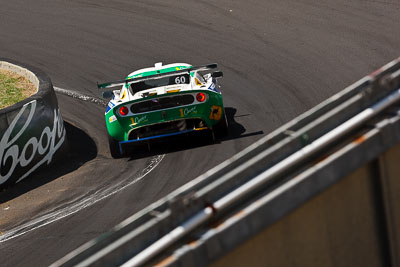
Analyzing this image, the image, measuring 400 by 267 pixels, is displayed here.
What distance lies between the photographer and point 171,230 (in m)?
4.17

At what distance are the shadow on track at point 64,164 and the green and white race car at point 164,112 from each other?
0.80 metres

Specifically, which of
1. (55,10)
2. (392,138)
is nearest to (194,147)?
Result: (392,138)

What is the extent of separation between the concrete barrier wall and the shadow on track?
11 centimetres

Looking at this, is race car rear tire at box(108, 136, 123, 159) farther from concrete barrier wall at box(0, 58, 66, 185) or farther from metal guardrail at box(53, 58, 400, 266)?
metal guardrail at box(53, 58, 400, 266)

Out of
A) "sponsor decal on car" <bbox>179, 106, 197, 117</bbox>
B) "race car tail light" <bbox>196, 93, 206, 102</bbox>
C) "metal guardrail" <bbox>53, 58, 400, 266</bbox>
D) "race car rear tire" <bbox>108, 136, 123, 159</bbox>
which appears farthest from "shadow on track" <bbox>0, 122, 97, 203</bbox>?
"metal guardrail" <bbox>53, 58, 400, 266</bbox>

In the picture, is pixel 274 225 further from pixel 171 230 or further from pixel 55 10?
pixel 55 10

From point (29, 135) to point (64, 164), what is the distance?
1.06 m

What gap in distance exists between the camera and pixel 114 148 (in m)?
12.7

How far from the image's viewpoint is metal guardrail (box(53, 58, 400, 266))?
4098mm

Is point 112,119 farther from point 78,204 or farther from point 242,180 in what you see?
point 242,180

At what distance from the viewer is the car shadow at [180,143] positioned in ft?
41.1

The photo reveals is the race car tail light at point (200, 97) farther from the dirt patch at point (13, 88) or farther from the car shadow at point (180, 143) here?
the dirt patch at point (13, 88)

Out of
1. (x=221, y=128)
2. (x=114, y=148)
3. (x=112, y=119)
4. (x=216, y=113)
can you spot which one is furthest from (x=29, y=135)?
(x=221, y=128)

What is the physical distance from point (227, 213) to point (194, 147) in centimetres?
827
